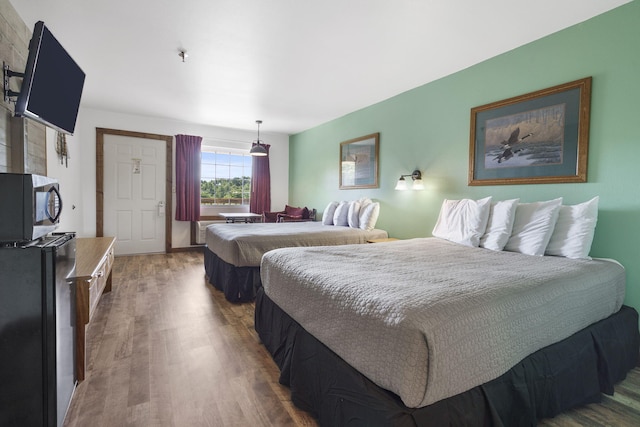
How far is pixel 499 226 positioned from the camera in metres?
2.56

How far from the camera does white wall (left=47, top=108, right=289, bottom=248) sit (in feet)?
13.3

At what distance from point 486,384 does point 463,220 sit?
189cm

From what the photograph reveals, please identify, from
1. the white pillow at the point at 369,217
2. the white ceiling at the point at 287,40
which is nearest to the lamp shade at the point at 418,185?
the white pillow at the point at 369,217

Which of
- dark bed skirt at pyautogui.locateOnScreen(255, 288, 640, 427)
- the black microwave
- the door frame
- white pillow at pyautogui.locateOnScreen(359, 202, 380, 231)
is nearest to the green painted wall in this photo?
white pillow at pyautogui.locateOnScreen(359, 202, 380, 231)

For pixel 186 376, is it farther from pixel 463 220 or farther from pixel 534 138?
pixel 534 138

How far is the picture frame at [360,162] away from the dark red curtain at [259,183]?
209 cm

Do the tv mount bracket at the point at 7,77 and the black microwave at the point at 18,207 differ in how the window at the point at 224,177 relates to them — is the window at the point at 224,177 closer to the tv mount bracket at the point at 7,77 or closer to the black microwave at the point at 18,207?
the tv mount bracket at the point at 7,77

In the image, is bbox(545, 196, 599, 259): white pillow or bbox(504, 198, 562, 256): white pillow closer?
bbox(545, 196, 599, 259): white pillow

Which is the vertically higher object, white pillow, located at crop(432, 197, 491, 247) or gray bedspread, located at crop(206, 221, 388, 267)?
white pillow, located at crop(432, 197, 491, 247)

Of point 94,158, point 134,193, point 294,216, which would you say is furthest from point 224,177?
point 94,158

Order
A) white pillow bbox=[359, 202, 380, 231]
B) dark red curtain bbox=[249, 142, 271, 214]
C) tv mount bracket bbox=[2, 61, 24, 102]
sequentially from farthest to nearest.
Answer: dark red curtain bbox=[249, 142, 271, 214]
white pillow bbox=[359, 202, 380, 231]
tv mount bracket bbox=[2, 61, 24, 102]

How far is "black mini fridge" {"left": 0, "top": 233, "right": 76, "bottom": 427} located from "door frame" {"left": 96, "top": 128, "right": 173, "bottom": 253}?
4690 millimetres

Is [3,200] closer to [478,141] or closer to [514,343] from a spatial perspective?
[514,343]

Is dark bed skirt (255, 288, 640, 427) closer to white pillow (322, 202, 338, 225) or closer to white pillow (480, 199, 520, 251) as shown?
white pillow (480, 199, 520, 251)
